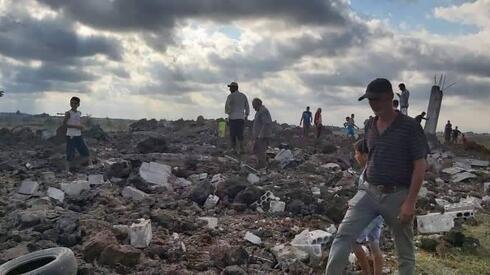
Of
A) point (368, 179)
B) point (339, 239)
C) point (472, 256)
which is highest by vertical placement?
A: point (368, 179)

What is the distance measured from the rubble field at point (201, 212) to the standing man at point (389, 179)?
1.73 m

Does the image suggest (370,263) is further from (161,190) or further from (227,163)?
(227,163)

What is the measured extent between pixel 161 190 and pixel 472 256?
5598 mm

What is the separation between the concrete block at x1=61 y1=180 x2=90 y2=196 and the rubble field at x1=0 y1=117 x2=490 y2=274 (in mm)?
29

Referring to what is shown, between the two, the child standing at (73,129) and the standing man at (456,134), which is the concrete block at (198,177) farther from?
the standing man at (456,134)

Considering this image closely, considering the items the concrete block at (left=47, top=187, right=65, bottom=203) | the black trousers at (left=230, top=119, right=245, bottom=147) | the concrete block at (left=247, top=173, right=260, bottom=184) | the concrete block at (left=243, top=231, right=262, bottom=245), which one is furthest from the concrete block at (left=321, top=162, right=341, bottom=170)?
the concrete block at (left=243, top=231, right=262, bottom=245)

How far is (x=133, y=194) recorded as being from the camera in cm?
962

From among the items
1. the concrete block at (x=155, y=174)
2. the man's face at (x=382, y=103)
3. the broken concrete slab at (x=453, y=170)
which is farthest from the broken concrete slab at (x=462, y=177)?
the man's face at (x=382, y=103)

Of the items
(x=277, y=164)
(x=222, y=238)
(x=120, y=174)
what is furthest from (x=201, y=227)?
(x=277, y=164)

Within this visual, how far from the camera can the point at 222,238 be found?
7.24 metres

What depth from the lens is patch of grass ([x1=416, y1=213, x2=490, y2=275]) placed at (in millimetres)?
6504

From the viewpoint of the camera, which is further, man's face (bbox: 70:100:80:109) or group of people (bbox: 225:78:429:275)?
man's face (bbox: 70:100:80:109)

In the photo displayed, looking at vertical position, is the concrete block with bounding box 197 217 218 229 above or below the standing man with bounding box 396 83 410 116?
below

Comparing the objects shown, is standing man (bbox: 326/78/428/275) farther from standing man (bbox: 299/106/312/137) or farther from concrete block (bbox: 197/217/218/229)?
standing man (bbox: 299/106/312/137)
